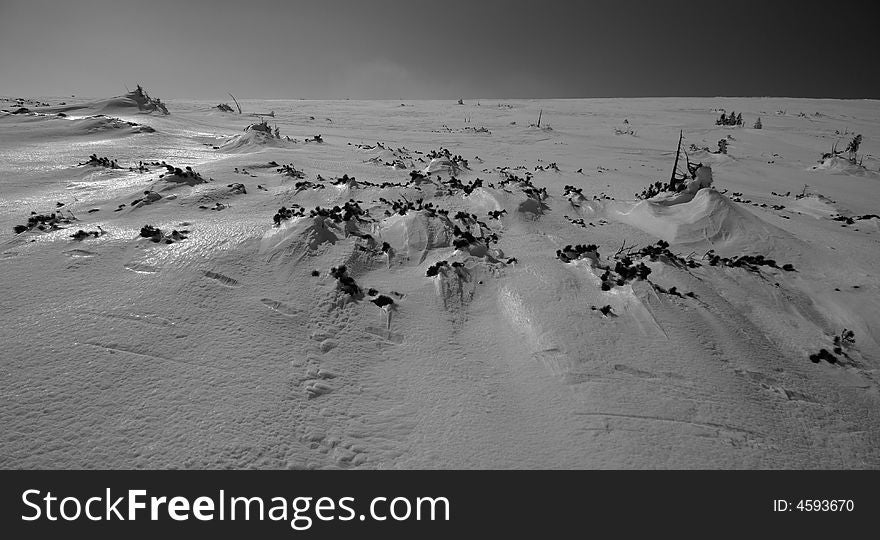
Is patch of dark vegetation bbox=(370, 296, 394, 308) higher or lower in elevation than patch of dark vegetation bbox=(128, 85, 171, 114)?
lower

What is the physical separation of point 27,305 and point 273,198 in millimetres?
3231

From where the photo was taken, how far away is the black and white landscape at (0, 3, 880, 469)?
2.39 m

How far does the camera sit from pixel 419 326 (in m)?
3.50

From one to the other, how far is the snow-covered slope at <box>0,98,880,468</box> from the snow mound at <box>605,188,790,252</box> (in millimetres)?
30

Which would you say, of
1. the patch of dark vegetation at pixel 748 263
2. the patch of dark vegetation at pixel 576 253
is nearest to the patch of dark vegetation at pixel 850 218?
the patch of dark vegetation at pixel 748 263

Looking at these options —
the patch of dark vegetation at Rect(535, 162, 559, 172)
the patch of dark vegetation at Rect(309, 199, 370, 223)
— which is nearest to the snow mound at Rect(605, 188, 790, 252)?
the patch of dark vegetation at Rect(535, 162, 559, 172)

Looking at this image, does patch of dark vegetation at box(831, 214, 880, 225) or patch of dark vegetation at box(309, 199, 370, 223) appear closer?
patch of dark vegetation at box(309, 199, 370, 223)

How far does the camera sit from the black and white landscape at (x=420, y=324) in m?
2.39

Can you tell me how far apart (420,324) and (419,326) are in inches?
1.2

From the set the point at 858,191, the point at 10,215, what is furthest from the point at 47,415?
the point at 858,191

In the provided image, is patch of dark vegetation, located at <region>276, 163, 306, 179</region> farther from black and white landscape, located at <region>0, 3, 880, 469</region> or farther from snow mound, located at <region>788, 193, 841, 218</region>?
snow mound, located at <region>788, 193, 841, 218</region>

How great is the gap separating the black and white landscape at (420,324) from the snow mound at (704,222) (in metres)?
0.04

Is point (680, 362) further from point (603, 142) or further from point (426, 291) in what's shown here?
point (603, 142)

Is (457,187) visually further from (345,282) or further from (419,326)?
(419,326)
